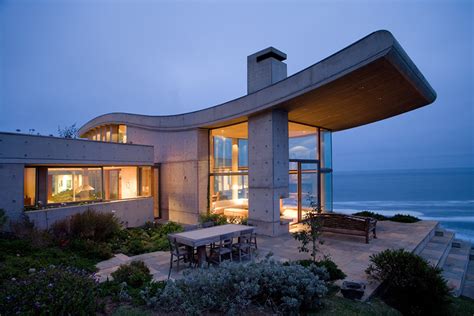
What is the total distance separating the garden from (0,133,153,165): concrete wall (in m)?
3.42

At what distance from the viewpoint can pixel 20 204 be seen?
923cm

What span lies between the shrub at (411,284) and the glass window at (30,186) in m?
11.8

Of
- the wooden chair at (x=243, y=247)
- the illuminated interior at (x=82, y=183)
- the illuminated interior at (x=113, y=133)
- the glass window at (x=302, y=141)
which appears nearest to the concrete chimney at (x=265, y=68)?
the glass window at (x=302, y=141)

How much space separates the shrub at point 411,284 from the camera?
5.27 meters

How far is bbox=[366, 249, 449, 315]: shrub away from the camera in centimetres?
527

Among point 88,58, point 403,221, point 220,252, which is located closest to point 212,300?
point 220,252

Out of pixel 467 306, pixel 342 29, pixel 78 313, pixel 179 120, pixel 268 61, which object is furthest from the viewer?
pixel 342 29

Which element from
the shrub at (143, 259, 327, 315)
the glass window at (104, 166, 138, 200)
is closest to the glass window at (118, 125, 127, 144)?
the glass window at (104, 166, 138, 200)

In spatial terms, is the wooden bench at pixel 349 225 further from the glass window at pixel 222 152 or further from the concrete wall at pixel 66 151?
the concrete wall at pixel 66 151

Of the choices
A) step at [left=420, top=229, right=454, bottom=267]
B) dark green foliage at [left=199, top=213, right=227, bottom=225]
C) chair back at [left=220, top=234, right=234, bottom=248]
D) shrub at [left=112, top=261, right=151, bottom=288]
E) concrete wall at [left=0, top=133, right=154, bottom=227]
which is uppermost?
concrete wall at [left=0, top=133, right=154, bottom=227]

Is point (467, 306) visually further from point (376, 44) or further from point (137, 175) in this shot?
point (137, 175)

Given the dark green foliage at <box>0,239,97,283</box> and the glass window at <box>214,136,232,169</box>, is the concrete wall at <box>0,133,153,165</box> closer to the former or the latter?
the dark green foliage at <box>0,239,97,283</box>

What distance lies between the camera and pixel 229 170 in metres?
15.0

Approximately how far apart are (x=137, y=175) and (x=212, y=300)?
39.3 ft
